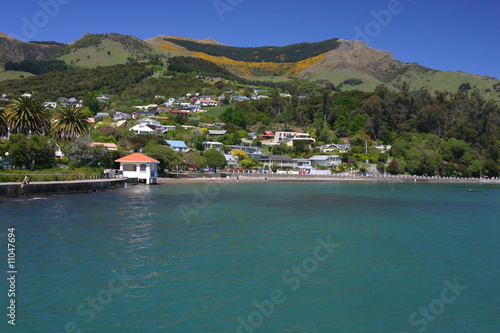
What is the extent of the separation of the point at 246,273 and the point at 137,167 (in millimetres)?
41344

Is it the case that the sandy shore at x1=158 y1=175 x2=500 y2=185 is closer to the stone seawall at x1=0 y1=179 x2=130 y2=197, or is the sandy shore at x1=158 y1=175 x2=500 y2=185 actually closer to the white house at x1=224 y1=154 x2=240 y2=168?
the white house at x1=224 y1=154 x2=240 y2=168

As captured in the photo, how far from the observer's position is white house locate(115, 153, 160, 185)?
51.3 meters

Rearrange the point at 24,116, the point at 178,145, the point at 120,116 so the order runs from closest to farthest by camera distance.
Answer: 1. the point at 24,116
2. the point at 178,145
3. the point at 120,116

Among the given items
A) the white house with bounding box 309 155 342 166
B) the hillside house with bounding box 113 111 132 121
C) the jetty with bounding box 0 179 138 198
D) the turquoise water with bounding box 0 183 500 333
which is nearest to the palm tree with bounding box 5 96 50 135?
the jetty with bounding box 0 179 138 198

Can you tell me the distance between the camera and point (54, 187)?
35562mm

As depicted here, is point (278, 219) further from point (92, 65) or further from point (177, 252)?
point (92, 65)

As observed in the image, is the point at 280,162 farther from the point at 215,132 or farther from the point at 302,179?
the point at 215,132

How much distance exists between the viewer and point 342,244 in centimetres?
1902

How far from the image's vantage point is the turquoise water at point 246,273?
10297 mm

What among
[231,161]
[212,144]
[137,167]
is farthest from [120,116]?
[137,167]

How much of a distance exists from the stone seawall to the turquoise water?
23.9 feet

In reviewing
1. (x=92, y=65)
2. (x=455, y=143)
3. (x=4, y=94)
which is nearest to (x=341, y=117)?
(x=455, y=143)

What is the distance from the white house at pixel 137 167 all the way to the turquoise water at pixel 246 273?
2474 centimetres

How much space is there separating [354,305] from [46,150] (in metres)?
40.5
